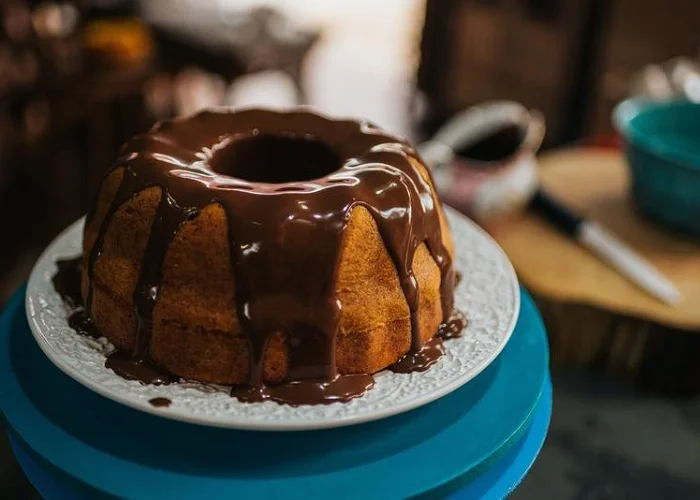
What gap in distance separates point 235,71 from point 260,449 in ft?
7.69

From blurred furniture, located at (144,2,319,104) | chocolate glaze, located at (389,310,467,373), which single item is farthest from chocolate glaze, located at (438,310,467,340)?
blurred furniture, located at (144,2,319,104)

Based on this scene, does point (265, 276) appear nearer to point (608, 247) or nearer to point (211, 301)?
point (211, 301)

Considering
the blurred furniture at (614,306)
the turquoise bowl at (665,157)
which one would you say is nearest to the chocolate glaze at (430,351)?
the blurred furniture at (614,306)

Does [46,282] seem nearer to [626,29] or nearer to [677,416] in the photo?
[677,416]

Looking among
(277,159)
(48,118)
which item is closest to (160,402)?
(277,159)

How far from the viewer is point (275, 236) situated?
852mm

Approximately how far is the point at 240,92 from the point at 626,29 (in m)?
1.87

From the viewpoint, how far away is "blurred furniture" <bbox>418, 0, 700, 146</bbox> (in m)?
3.07

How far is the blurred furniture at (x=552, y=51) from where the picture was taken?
10.1ft

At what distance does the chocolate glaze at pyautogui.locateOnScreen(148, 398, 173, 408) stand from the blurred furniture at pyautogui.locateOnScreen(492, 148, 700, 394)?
2.52 ft

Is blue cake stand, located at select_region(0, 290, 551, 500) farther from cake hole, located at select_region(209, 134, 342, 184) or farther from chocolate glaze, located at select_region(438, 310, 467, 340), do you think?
cake hole, located at select_region(209, 134, 342, 184)

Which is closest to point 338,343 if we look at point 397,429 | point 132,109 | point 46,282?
point 397,429

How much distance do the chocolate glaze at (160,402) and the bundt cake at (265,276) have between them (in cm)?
6

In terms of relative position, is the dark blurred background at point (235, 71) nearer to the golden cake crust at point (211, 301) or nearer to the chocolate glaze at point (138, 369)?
the golden cake crust at point (211, 301)
